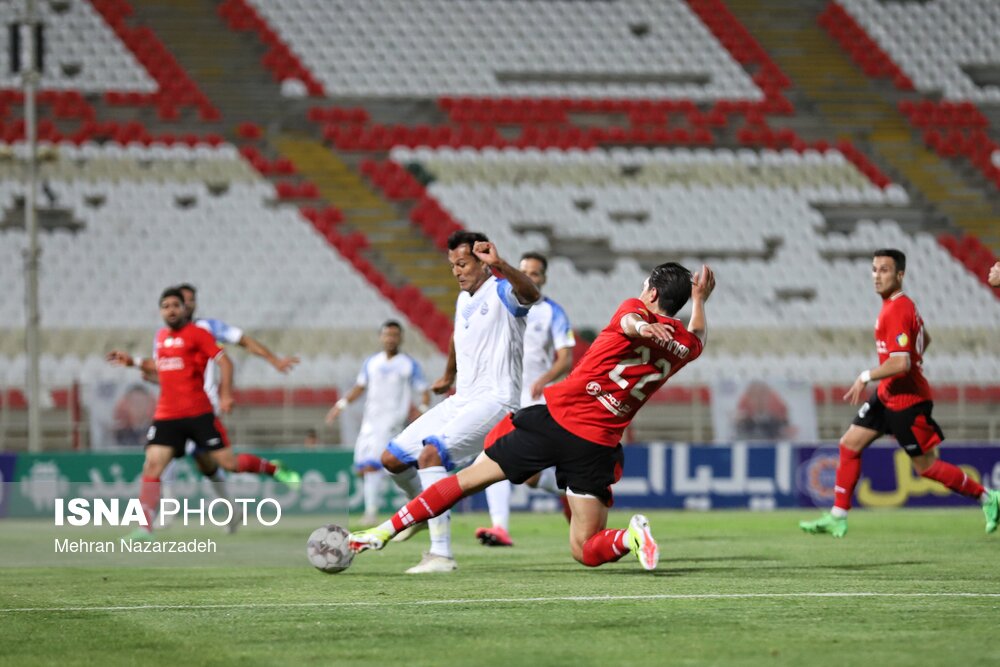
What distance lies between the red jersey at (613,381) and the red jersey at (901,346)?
4.24 metres

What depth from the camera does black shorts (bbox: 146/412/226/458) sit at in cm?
1295

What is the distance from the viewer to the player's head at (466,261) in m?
9.12

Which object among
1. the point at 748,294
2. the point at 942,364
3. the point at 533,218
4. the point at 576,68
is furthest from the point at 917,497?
the point at 576,68

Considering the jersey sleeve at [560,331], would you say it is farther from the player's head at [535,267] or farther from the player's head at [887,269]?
the player's head at [887,269]

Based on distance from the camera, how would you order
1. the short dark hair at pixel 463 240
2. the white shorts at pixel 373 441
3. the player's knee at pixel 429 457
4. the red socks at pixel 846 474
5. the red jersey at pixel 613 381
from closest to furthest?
the red jersey at pixel 613 381 < the short dark hair at pixel 463 240 < the player's knee at pixel 429 457 < the red socks at pixel 846 474 < the white shorts at pixel 373 441

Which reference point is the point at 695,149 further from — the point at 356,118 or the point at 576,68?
the point at 356,118

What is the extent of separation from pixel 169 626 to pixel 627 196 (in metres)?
23.5

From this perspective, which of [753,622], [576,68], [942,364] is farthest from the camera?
[576,68]

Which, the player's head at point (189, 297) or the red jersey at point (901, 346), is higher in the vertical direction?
the player's head at point (189, 297)

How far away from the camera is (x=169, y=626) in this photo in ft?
21.5

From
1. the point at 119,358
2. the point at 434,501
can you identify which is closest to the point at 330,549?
the point at 434,501

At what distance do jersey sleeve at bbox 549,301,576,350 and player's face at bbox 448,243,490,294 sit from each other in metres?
3.06

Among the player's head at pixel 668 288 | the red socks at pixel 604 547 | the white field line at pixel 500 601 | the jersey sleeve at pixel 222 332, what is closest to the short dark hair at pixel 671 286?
the player's head at pixel 668 288

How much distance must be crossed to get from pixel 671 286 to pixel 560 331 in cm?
488
